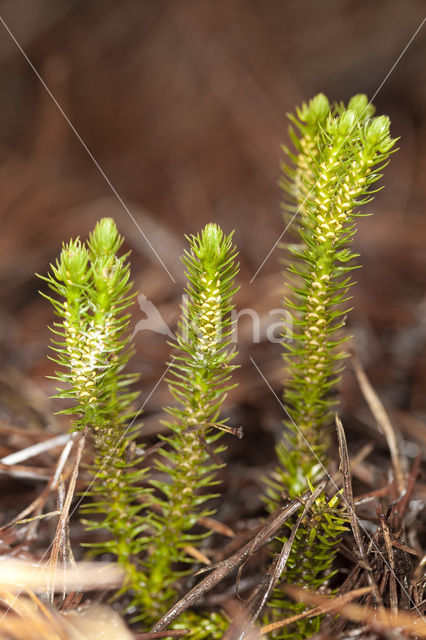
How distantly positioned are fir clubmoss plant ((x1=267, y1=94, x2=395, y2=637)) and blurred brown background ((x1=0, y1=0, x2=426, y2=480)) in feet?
3.07

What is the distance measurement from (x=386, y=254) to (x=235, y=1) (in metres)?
1.77

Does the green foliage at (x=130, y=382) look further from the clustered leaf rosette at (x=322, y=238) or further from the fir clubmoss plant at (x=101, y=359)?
the clustered leaf rosette at (x=322, y=238)

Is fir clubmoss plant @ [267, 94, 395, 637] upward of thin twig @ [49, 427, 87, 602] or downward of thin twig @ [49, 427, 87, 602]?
upward

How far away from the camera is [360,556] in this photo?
3.43 ft

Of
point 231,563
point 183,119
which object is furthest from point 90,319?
point 183,119

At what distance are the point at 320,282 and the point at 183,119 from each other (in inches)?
85.3

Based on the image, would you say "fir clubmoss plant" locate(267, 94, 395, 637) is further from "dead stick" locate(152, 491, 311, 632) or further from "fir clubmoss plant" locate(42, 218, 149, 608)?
"fir clubmoss plant" locate(42, 218, 149, 608)

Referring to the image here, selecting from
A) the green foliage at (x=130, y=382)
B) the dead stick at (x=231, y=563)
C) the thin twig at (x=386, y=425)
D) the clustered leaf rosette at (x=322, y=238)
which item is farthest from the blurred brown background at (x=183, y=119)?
the dead stick at (x=231, y=563)

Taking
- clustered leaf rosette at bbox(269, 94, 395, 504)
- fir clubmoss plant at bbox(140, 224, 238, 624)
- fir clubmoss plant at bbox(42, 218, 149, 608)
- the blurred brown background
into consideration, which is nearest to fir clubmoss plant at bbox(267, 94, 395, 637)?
clustered leaf rosette at bbox(269, 94, 395, 504)

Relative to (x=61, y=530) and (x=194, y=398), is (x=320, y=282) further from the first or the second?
(x=61, y=530)

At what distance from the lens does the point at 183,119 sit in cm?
299

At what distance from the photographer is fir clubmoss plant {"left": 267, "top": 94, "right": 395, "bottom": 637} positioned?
40.7 inches

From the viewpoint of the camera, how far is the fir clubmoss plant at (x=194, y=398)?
1033 mm

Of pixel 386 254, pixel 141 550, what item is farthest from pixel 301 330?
pixel 386 254
